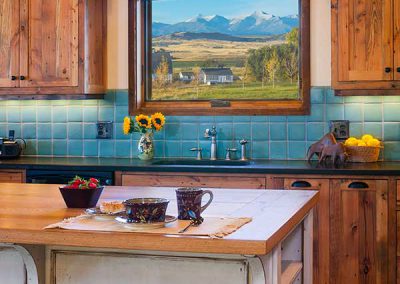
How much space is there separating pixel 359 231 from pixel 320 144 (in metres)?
0.68

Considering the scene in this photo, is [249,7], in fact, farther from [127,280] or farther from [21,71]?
[127,280]

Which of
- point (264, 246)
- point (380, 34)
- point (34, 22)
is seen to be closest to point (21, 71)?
point (34, 22)

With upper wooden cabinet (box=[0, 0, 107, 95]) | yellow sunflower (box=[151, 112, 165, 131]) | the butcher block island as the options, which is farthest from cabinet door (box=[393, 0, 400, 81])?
upper wooden cabinet (box=[0, 0, 107, 95])

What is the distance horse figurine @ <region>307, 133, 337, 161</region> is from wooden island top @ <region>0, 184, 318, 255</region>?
1582 millimetres

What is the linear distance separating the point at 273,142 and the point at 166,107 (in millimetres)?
828

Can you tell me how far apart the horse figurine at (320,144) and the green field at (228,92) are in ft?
1.58

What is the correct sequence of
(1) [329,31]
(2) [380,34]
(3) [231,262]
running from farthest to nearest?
(1) [329,31], (2) [380,34], (3) [231,262]

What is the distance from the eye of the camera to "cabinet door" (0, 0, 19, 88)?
4711 millimetres

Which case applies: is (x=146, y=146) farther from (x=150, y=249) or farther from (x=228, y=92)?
(x=150, y=249)

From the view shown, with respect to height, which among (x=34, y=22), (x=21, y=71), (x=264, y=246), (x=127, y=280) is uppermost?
(x=34, y=22)

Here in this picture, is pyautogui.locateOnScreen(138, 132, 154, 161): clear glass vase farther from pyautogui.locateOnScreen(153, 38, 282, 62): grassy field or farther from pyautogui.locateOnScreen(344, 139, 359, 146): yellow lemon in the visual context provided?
pyautogui.locateOnScreen(344, 139, 359, 146): yellow lemon

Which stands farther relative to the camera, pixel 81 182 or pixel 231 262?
pixel 81 182

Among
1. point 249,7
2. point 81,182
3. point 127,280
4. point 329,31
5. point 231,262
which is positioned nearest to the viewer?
point 231,262

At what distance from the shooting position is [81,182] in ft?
7.95
